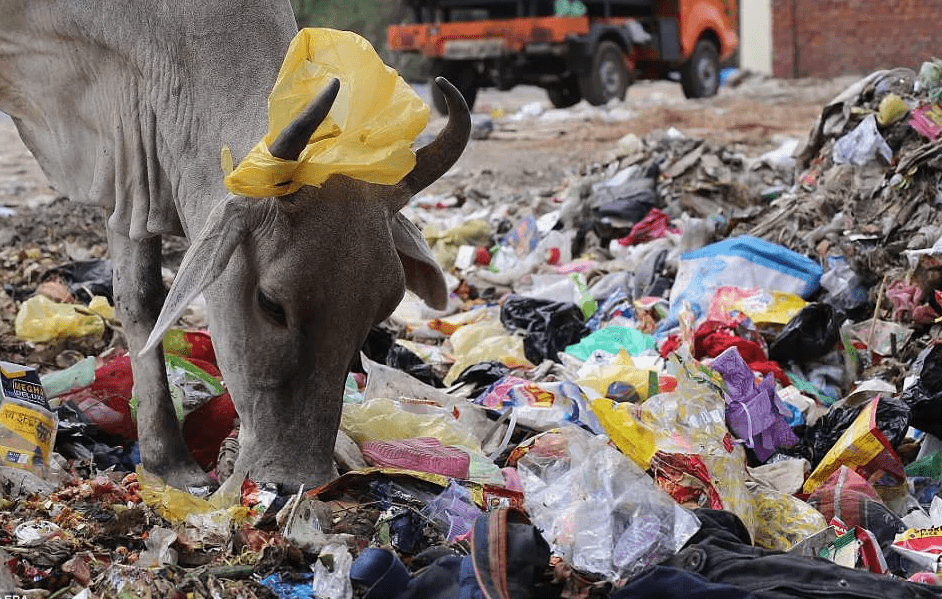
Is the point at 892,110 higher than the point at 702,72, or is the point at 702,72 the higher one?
the point at 892,110

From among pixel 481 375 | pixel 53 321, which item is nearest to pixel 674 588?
pixel 481 375

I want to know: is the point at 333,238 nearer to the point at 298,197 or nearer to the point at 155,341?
the point at 298,197

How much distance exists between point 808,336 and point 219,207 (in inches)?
113

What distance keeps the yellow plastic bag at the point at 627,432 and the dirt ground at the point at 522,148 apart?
2.56 metres

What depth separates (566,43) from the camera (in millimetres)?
15961

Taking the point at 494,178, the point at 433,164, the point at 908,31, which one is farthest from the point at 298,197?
the point at 908,31

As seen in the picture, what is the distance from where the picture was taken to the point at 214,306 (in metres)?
3.51

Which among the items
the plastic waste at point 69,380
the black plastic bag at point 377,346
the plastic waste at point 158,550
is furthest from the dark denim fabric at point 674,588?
the black plastic bag at point 377,346

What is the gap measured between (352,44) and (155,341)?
96cm

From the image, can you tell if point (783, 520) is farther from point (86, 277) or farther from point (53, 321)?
point (86, 277)

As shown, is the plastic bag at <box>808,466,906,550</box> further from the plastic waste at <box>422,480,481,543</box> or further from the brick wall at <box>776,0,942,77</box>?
the brick wall at <box>776,0,942,77</box>

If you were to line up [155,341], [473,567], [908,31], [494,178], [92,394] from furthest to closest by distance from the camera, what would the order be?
[908,31] → [494,178] → [92,394] → [155,341] → [473,567]

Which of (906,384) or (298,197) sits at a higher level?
(298,197)

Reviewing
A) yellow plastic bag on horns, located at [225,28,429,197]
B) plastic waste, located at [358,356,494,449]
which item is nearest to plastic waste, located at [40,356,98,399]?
plastic waste, located at [358,356,494,449]
